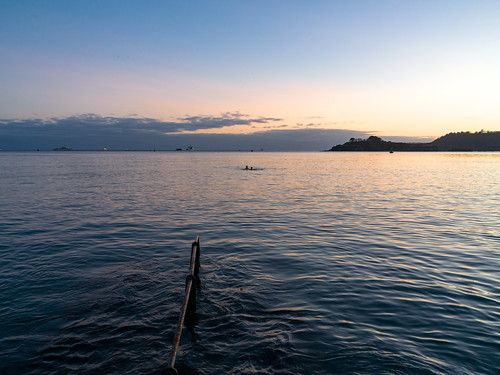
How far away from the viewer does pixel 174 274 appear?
15.4 metres

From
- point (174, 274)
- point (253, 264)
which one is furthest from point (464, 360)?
point (174, 274)

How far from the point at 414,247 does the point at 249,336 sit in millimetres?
14003

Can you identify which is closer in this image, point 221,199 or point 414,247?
point 414,247

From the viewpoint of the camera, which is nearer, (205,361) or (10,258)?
(205,361)

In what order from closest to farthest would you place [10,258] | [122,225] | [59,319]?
[59,319], [10,258], [122,225]

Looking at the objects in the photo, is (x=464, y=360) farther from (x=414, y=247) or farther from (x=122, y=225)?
(x=122, y=225)

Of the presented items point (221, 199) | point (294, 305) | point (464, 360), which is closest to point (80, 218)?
point (221, 199)

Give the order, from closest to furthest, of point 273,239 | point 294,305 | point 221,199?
point 294,305 → point 273,239 → point 221,199

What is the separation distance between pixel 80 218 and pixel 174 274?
59.5 feet

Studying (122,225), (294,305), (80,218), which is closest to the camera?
(294,305)

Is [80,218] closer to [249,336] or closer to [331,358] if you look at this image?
[249,336]

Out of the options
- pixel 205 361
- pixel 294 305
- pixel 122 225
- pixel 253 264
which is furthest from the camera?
pixel 122 225

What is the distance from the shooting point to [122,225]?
26.4 metres

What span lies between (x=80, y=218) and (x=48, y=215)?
13.2ft
